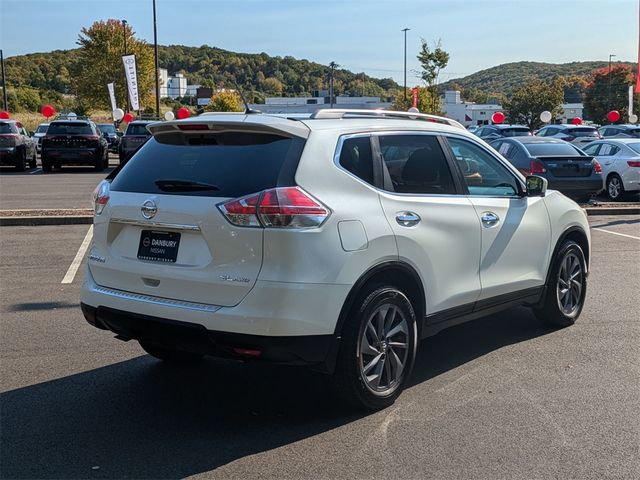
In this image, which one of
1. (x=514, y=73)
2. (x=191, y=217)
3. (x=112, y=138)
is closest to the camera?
(x=191, y=217)

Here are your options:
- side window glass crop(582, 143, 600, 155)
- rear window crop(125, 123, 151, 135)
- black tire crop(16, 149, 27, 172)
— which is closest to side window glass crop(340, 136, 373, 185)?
side window glass crop(582, 143, 600, 155)

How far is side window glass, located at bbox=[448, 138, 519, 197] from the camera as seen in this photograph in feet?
17.9

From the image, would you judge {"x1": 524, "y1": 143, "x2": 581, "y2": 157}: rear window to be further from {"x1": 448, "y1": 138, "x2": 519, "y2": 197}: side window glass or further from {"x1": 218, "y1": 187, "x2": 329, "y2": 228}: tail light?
{"x1": 218, "y1": 187, "x2": 329, "y2": 228}: tail light

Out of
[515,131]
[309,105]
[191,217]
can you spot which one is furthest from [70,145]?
[191,217]

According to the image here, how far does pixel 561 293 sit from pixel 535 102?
2568 inches

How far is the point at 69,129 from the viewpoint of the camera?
24.2 metres

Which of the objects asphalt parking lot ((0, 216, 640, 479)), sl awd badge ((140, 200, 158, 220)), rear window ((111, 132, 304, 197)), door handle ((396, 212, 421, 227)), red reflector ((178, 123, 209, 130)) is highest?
red reflector ((178, 123, 209, 130))

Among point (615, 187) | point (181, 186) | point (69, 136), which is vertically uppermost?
point (69, 136)

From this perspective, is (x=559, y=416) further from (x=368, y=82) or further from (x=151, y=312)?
(x=368, y=82)

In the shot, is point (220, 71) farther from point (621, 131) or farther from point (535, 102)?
point (621, 131)

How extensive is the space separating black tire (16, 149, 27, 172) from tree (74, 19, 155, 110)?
37.0m

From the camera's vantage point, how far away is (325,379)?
14.5 ft

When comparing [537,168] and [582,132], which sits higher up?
[582,132]

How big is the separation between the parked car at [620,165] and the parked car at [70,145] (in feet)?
52.9
